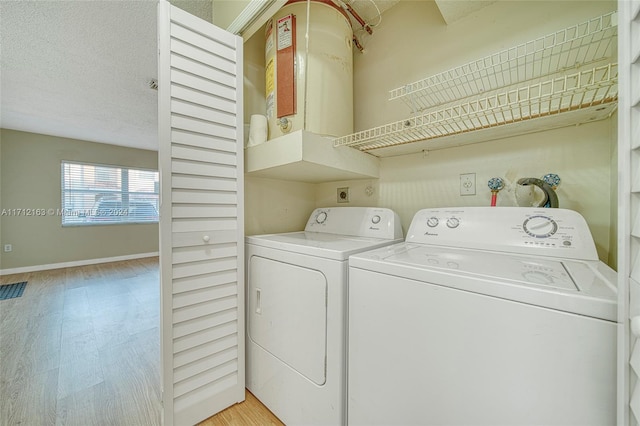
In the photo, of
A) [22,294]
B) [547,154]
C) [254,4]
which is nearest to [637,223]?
[547,154]

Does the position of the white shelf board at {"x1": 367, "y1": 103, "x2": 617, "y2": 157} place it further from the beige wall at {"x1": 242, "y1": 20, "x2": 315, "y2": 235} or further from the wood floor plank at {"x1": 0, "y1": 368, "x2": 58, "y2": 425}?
the wood floor plank at {"x1": 0, "y1": 368, "x2": 58, "y2": 425}

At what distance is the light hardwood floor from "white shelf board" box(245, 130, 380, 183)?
1370 mm

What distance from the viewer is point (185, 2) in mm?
1530

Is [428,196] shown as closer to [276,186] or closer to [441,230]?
[441,230]

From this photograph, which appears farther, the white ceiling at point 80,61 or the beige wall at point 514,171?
the white ceiling at point 80,61

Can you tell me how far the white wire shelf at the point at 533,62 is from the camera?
3.06 feet

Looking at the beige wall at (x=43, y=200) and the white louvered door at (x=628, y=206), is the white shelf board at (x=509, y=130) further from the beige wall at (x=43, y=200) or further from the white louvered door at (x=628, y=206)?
the beige wall at (x=43, y=200)

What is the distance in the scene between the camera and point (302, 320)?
42.5 inches

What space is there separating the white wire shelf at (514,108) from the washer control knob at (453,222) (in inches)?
Answer: 16.8

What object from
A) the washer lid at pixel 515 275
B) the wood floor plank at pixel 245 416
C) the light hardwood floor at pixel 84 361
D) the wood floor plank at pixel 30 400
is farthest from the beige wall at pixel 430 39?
the wood floor plank at pixel 30 400

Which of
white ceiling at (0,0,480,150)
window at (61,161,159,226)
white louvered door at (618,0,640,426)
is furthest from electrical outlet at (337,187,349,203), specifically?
window at (61,161,159,226)

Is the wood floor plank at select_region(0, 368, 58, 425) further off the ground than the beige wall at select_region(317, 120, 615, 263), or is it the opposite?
the beige wall at select_region(317, 120, 615, 263)

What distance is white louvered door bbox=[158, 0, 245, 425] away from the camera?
110cm

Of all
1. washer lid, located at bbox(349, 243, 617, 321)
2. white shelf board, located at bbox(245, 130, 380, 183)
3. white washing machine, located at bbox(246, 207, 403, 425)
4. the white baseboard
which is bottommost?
the white baseboard
